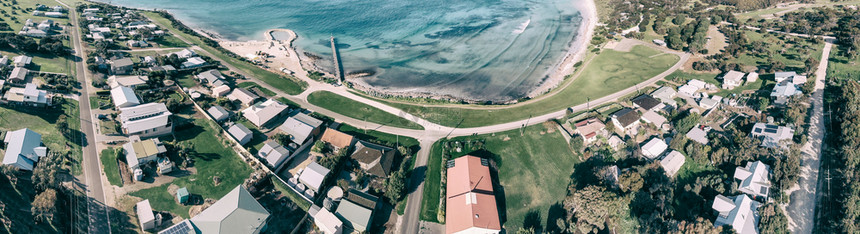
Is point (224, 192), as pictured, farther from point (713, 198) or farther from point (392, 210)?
point (713, 198)

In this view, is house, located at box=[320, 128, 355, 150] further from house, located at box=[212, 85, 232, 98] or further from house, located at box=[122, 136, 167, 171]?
house, located at box=[212, 85, 232, 98]

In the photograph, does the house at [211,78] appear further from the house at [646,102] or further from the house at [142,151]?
the house at [646,102]

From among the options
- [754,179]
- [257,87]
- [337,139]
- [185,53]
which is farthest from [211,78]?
[754,179]

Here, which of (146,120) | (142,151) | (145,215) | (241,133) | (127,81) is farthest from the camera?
(127,81)

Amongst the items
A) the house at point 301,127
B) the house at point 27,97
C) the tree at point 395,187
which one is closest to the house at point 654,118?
the tree at point 395,187

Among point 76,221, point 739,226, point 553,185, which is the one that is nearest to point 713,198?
point 739,226

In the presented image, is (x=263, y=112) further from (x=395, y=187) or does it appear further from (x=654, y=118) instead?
(x=654, y=118)
